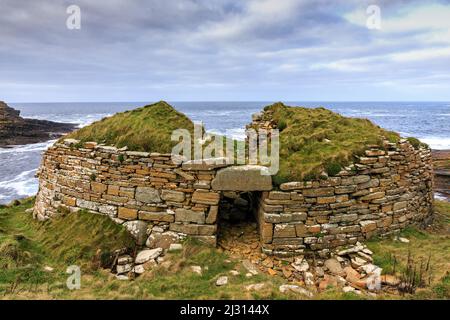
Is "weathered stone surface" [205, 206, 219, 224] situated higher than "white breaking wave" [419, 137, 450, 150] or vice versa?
"weathered stone surface" [205, 206, 219, 224]

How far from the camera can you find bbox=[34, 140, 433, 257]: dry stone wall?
749 centimetres

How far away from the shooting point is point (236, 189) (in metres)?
7.51

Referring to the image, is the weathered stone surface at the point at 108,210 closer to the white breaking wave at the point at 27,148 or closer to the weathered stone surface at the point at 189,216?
the weathered stone surface at the point at 189,216

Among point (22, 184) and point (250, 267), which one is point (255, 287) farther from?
point (22, 184)

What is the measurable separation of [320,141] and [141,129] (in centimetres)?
496

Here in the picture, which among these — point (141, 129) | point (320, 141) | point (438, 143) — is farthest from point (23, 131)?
point (438, 143)

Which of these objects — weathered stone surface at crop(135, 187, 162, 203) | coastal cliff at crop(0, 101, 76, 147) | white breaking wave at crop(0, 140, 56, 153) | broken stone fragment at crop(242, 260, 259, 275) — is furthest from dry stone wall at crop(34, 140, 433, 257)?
coastal cliff at crop(0, 101, 76, 147)

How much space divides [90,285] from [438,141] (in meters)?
48.0

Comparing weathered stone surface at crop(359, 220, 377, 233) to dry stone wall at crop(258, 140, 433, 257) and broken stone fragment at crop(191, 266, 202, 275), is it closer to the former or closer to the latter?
dry stone wall at crop(258, 140, 433, 257)

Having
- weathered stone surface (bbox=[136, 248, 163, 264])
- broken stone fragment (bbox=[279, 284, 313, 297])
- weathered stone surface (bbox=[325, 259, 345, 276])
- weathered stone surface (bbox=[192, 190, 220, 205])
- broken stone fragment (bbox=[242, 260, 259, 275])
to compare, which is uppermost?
weathered stone surface (bbox=[192, 190, 220, 205])

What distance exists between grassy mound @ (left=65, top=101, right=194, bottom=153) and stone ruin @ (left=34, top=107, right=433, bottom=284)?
1.36 feet

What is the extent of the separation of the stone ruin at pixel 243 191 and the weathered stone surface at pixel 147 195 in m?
0.03

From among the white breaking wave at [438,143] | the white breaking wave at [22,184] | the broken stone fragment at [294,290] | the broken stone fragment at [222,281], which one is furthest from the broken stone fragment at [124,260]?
the white breaking wave at [438,143]
